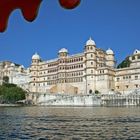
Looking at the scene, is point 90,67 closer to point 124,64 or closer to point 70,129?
point 124,64

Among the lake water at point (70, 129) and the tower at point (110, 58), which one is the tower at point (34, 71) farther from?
the lake water at point (70, 129)

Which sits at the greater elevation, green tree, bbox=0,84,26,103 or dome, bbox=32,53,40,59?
dome, bbox=32,53,40,59

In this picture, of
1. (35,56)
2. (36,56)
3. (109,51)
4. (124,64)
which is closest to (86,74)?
(109,51)

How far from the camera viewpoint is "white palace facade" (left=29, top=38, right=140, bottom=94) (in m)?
103

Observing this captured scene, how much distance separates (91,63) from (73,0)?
10441cm

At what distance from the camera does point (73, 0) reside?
2322 mm

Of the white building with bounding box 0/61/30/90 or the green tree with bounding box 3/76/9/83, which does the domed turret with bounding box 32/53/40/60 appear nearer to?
the white building with bounding box 0/61/30/90

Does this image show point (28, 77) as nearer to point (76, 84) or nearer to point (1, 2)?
point (76, 84)

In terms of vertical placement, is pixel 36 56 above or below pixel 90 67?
above

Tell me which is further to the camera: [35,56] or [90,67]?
[35,56]

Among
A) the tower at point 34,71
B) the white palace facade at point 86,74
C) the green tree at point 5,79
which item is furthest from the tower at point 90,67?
the green tree at point 5,79

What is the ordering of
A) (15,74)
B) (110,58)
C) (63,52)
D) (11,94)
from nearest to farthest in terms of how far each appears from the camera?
(11,94)
(110,58)
(63,52)
(15,74)

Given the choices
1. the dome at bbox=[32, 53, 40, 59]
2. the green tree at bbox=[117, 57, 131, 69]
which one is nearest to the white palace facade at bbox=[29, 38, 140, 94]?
the green tree at bbox=[117, 57, 131, 69]

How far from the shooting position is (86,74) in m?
107
